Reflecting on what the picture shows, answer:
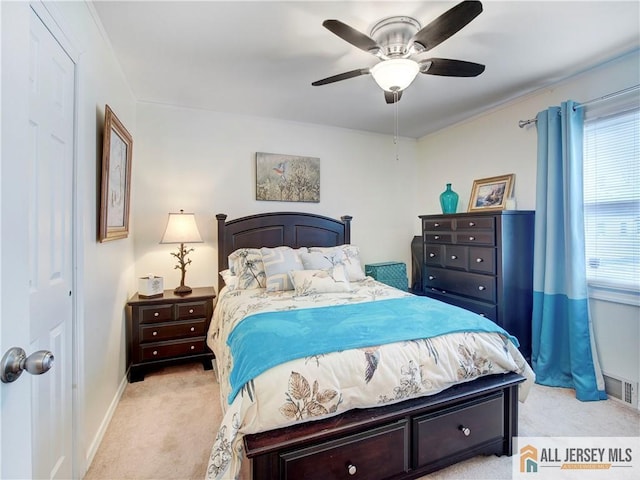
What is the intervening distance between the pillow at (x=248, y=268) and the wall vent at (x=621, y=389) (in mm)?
2960

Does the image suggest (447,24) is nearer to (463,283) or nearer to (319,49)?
(319,49)

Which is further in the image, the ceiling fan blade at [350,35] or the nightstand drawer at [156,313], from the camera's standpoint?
the nightstand drawer at [156,313]

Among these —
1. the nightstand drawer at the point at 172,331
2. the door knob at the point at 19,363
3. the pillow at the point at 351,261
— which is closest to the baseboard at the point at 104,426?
the nightstand drawer at the point at 172,331

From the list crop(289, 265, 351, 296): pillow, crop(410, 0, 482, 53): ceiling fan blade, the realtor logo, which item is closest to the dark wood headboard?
crop(289, 265, 351, 296): pillow

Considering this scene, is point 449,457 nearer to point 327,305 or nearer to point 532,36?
point 327,305

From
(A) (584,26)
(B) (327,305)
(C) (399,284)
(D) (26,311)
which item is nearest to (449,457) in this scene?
(B) (327,305)

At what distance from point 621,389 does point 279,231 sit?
326 centimetres

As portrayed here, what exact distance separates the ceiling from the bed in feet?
6.10

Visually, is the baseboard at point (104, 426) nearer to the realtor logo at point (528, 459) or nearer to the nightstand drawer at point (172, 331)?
the nightstand drawer at point (172, 331)

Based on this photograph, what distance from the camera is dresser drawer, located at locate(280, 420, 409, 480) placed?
1.32 m

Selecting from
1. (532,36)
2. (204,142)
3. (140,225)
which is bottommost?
(140,225)

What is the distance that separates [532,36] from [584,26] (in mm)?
287

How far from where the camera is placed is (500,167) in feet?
10.7

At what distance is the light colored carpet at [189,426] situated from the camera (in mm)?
1653
